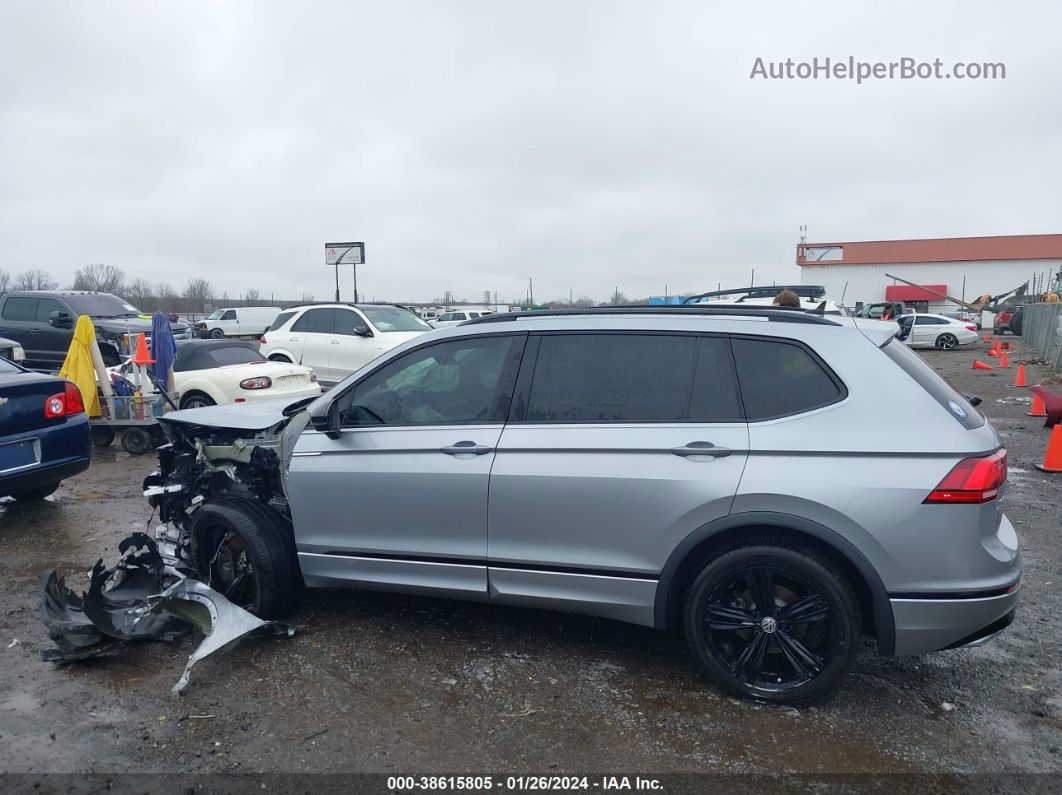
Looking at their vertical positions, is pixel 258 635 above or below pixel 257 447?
below

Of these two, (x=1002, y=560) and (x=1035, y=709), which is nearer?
(x=1002, y=560)

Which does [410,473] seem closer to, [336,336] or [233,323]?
[336,336]

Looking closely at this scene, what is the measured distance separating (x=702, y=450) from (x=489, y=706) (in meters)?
1.52

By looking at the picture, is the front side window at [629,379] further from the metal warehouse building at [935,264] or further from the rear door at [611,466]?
the metal warehouse building at [935,264]

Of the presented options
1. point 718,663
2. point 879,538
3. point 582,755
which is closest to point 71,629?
point 582,755

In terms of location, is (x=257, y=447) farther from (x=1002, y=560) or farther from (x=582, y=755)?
(x=1002, y=560)

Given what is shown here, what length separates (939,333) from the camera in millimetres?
28359

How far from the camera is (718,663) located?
3.33m

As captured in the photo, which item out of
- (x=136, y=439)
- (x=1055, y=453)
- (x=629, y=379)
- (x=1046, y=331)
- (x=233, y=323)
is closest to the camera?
(x=629, y=379)

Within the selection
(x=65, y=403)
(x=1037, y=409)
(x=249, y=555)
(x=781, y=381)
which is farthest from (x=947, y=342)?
(x=249, y=555)

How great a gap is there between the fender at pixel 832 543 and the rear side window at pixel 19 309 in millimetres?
16972

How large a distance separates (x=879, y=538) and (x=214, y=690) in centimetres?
310

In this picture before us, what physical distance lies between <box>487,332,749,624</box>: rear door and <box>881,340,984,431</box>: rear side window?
735mm

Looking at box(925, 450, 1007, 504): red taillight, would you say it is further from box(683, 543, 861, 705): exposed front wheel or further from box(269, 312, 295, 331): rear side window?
box(269, 312, 295, 331): rear side window
